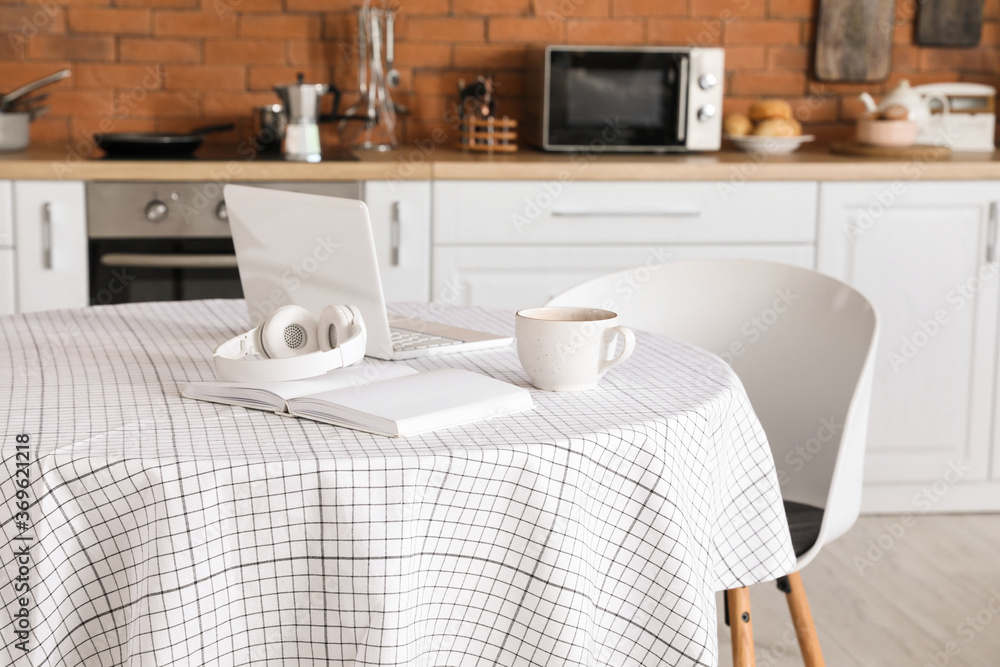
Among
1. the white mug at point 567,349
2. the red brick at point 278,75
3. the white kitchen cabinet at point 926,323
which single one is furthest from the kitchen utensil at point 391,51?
the white mug at point 567,349

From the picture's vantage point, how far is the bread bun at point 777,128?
2998mm

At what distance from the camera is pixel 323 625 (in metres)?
0.94

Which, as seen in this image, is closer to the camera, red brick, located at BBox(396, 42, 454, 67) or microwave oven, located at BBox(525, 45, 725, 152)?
microwave oven, located at BBox(525, 45, 725, 152)

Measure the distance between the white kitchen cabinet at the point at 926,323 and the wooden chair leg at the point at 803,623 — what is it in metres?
1.27

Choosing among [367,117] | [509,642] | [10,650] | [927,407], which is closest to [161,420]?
[10,650]

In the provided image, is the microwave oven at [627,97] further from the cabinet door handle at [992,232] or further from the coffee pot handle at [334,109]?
the cabinet door handle at [992,232]

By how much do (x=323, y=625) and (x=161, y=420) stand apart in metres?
0.27

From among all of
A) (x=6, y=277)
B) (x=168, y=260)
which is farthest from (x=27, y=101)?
(x=168, y=260)

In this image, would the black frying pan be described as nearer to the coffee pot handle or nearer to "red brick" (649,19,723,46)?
the coffee pot handle

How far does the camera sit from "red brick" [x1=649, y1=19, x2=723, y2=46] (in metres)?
3.23

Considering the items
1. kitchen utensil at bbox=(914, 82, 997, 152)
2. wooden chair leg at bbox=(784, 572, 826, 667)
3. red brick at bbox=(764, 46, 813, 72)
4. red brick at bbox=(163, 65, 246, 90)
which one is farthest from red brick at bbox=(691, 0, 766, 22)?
wooden chair leg at bbox=(784, 572, 826, 667)

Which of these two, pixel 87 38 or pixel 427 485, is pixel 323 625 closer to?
pixel 427 485

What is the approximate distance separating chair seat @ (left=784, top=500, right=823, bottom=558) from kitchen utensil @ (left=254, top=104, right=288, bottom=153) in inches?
70.8

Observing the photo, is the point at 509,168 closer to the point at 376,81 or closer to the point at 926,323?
the point at 376,81
